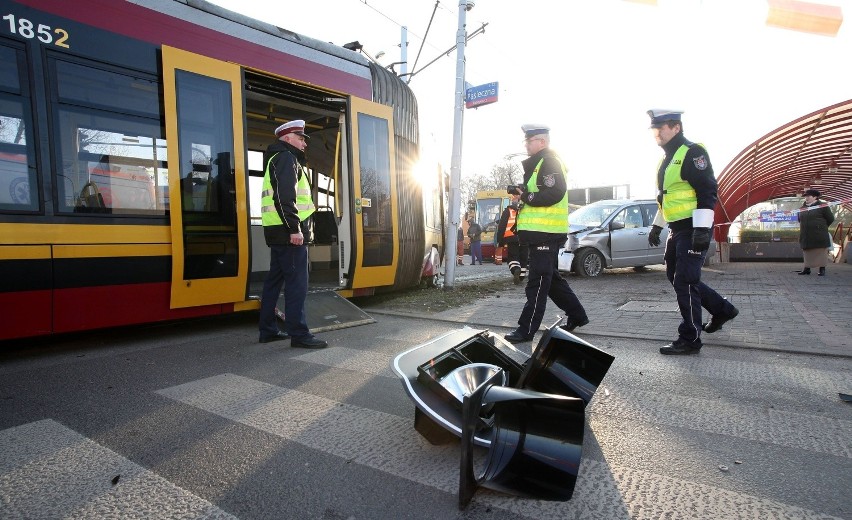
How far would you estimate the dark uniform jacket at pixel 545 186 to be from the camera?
14.4 ft

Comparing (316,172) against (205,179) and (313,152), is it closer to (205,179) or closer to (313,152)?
(313,152)

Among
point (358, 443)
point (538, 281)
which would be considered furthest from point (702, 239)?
point (358, 443)

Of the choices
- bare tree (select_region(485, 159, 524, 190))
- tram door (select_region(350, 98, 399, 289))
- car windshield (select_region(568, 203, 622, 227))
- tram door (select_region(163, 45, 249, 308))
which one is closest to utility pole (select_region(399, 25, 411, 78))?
car windshield (select_region(568, 203, 622, 227))

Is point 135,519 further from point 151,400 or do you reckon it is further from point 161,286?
point 161,286

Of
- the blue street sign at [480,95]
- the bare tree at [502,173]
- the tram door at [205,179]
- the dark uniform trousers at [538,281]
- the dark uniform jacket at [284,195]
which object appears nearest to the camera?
the dark uniform jacket at [284,195]

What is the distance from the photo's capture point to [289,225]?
14.3 ft

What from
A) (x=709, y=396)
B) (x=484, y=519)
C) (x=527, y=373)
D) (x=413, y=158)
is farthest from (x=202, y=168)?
(x=709, y=396)

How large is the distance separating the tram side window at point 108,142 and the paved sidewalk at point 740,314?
3472mm

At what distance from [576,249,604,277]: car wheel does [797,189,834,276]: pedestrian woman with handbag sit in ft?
14.6

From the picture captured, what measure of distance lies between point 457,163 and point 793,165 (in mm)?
17418

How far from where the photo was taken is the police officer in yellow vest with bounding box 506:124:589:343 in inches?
174

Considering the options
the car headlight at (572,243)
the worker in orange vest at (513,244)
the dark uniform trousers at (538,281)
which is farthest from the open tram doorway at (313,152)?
the car headlight at (572,243)

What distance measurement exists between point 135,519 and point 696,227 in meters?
4.02

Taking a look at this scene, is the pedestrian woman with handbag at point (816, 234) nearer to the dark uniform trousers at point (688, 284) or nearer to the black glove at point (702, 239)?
the dark uniform trousers at point (688, 284)
